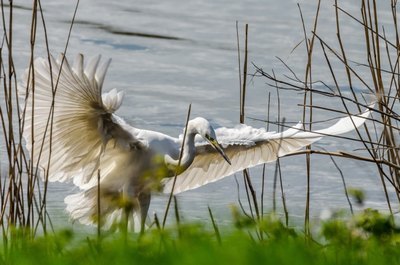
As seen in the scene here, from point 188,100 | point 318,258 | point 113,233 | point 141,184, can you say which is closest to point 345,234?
point 318,258

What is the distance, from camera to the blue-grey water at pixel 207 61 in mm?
8008

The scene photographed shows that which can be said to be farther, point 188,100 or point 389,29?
point 389,29

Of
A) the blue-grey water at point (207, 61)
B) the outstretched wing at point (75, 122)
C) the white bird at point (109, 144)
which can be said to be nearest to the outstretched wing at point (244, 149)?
the white bird at point (109, 144)

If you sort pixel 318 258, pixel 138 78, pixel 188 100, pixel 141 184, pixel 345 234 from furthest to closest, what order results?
pixel 138 78
pixel 188 100
pixel 141 184
pixel 345 234
pixel 318 258

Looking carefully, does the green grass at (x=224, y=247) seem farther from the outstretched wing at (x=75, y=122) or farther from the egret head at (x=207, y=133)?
the egret head at (x=207, y=133)

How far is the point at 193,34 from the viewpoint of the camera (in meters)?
11.1

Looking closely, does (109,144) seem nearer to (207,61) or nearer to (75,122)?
(75,122)

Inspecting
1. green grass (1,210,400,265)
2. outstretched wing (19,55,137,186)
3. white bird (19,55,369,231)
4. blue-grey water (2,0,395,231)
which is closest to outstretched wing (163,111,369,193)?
white bird (19,55,369,231)

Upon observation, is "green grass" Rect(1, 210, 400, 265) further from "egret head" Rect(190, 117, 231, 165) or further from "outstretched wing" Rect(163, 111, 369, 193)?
"egret head" Rect(190, 117, 231, 165)

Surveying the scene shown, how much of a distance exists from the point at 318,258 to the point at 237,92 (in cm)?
730

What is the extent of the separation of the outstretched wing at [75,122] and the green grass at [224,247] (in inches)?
112

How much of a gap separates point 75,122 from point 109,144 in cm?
54

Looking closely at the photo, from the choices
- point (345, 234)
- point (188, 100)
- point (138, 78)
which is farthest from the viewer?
point (138, 78)

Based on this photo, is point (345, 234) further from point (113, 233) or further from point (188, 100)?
point (188, 100)
